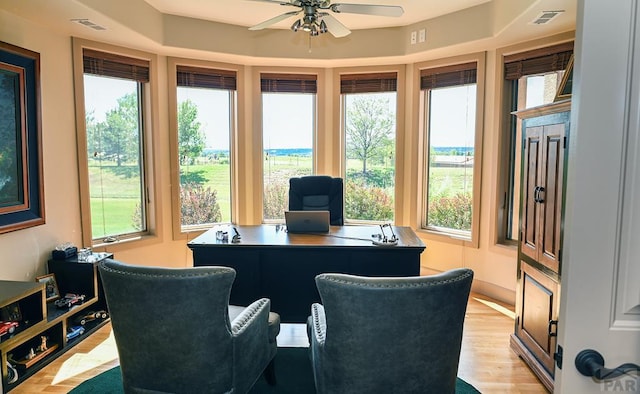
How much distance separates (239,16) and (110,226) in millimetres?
2510

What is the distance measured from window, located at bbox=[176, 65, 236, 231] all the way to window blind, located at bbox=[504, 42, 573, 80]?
2.98 metres

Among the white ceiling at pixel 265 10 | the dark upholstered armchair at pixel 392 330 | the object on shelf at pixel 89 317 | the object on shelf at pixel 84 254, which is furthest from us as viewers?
the white ceiling at pixel 265 10

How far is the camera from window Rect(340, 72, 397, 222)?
4992 millimetres

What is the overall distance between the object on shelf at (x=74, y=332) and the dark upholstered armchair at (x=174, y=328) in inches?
59.7

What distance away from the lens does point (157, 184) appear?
4.49 m

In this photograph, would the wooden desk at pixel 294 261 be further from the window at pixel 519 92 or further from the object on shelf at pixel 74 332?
the window at pixel 519 92

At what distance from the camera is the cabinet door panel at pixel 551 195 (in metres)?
2.46

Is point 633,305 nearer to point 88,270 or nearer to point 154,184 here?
point 88,270

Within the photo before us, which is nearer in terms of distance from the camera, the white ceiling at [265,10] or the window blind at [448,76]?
the white ceiling at [265,10]

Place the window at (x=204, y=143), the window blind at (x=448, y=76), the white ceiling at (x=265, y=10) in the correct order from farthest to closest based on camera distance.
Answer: the window at (x=204, y=143) < the window blind at (x=448, y=76) < the white ceiling at (x=265, y=10)

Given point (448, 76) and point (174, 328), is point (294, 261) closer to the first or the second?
point (174, 328)

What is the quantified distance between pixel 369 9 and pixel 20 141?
2.73 metres

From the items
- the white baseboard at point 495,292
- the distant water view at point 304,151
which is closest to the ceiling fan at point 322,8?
the distant water view at point 304,151

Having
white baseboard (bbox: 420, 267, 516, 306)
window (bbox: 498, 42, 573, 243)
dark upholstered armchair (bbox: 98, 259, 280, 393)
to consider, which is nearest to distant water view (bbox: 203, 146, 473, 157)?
window (bbox: 498, 42, 573, 243)
